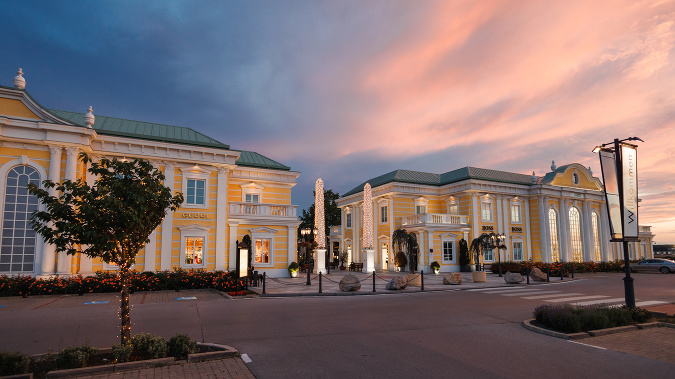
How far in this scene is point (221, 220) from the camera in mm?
25844

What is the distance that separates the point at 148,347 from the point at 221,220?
61.9 feet

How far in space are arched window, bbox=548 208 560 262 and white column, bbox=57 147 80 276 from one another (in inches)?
1697

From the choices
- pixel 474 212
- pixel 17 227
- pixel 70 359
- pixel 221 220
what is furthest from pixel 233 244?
pixel 474 212

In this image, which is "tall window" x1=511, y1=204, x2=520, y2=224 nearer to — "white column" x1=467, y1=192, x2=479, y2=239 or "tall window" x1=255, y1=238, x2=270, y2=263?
"white column" x1=467, y1=192, x2=479, y2=239

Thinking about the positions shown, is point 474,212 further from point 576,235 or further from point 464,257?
point 576,235

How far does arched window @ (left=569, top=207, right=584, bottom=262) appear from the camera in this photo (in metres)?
43.9

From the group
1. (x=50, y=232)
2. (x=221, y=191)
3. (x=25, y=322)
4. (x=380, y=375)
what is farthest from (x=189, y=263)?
(x=380, y=375)

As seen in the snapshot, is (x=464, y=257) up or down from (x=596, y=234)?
down

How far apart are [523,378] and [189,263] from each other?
73.4 feet

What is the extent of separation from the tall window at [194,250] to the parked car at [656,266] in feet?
129

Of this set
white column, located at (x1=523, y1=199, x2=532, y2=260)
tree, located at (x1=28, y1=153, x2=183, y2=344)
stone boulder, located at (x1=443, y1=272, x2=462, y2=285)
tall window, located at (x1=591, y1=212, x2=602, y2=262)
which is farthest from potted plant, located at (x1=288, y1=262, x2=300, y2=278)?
tall window, located at (x1=591, y1=212, x2=602, y2=262)

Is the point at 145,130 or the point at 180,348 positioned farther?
the point at 145,130

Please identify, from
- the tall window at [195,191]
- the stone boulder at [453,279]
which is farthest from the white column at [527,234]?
the tall window at [195,191]

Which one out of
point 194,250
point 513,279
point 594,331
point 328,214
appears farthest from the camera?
point 328,214
